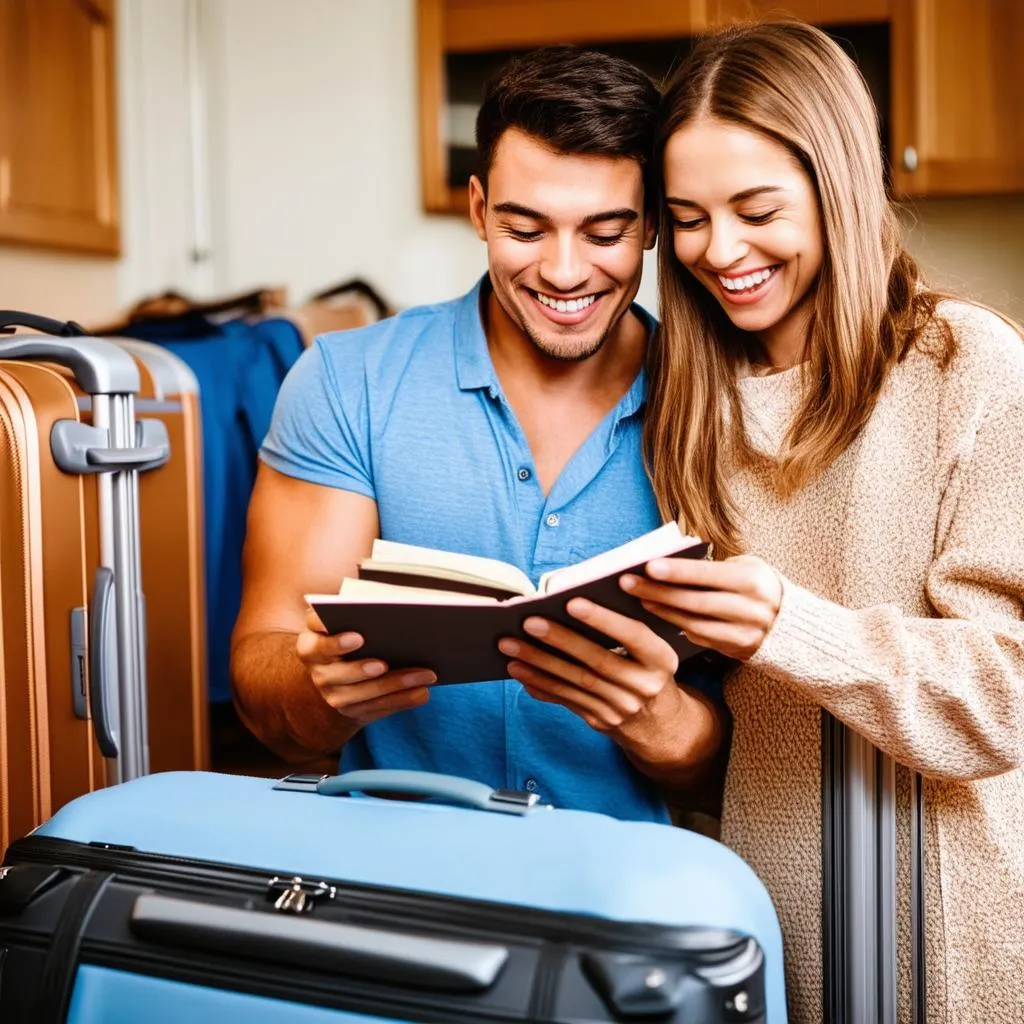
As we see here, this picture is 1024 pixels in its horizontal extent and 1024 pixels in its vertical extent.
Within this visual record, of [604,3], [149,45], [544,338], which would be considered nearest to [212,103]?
[149,45]

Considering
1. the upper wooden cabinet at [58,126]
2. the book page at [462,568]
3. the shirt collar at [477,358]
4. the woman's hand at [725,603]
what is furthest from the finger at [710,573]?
the upper wooden cabinet at [58,126]

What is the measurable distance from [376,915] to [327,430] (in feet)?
2.25

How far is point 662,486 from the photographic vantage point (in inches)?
51.8

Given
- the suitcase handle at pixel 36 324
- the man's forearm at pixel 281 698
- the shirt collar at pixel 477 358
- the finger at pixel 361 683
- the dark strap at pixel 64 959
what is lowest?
the dark strap at pixel 64 959

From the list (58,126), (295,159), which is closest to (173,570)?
(58,126)

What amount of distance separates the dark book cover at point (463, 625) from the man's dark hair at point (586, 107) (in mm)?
575

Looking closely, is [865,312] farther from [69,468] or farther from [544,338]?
[69,468]

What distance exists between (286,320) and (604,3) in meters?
1.23

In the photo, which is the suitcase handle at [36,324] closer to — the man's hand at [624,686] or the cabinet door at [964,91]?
the man's hand at [624,686]

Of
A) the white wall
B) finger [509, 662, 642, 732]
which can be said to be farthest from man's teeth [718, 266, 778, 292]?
the white wall

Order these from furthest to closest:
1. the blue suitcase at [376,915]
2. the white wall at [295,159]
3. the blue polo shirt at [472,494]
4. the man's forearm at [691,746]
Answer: the white wall at [295,159], the blue polo shirt at [472,494], the man's forearm at [691,746], the blue suitcase at [376,915]

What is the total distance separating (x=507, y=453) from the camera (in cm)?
140

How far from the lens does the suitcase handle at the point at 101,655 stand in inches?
53.0

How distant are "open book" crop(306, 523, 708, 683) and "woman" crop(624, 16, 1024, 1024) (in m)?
0.04
